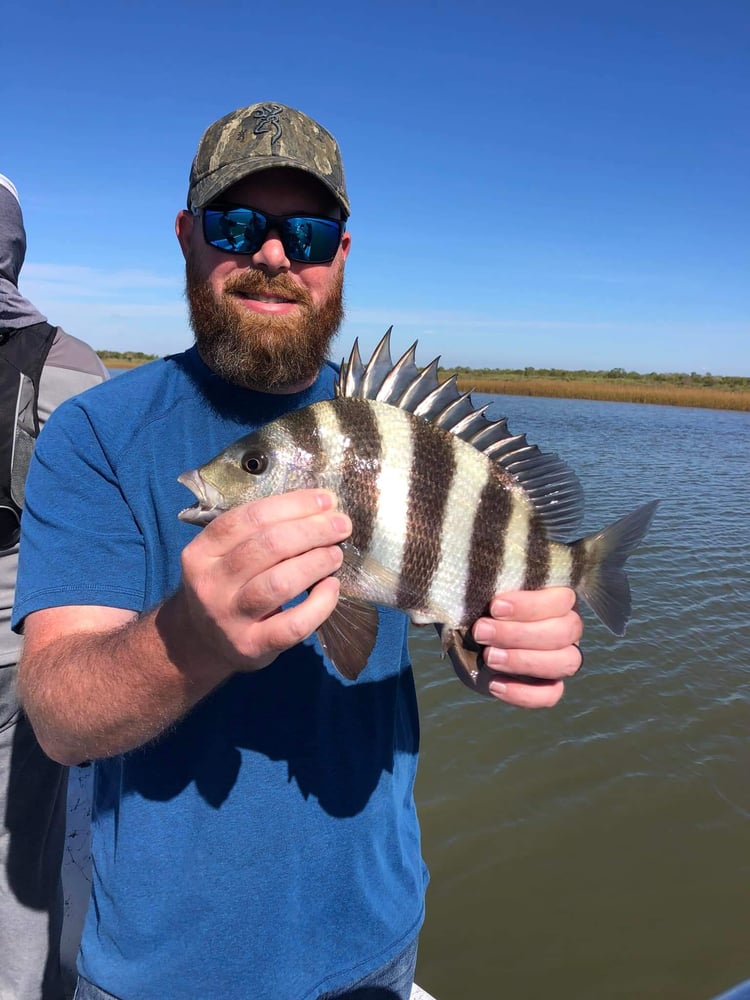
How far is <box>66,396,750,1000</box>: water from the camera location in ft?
14.4

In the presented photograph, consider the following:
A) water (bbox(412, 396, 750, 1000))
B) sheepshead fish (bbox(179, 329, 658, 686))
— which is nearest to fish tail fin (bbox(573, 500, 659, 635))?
sheepshead fish (bbox(179, 329, 658, 686))

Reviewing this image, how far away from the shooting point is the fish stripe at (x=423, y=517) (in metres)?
1.77

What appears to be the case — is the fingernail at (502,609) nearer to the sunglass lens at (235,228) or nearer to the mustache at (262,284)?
the mustache at (262,284)

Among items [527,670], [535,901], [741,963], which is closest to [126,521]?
[527,670]

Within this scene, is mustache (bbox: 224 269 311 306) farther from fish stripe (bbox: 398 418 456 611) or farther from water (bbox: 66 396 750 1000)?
water (bbox: 66 396 750 1000)

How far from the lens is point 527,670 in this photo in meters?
1.73

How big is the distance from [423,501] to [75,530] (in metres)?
0.93

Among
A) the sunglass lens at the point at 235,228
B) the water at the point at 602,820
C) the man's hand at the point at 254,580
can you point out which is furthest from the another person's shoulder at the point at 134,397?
the water at the point at 602,820

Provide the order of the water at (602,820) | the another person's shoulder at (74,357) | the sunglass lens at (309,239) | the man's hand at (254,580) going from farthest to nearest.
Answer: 1. the water at (602,820)
2. the another person's shoulder at (74,357)
3. the sunglass lens at (309,239)
4. the man's hand at (254,580)

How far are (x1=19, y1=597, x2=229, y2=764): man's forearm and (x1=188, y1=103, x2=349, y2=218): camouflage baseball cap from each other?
53.6 inches

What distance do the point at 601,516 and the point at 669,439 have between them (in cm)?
1663

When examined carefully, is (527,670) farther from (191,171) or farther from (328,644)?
(191,171)

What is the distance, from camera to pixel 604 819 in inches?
221

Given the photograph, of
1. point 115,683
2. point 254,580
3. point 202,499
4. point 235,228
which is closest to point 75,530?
point 202,499
